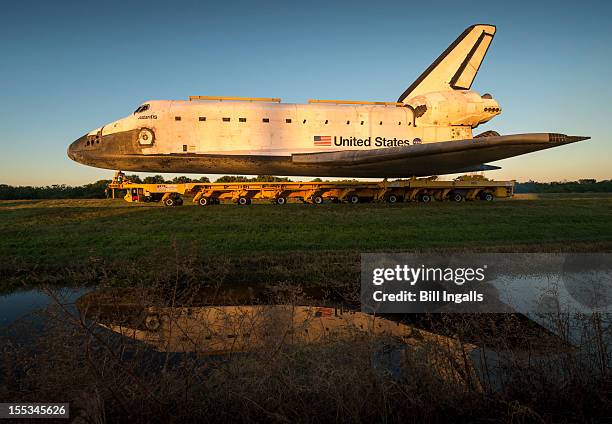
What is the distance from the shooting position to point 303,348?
2820 mm

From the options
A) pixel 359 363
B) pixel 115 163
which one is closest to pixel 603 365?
pixel 359 363

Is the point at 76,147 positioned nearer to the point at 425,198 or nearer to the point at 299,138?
the point at 299,138

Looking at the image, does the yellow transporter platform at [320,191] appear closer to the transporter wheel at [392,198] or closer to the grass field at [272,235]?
the transporter wheel at [392,198]

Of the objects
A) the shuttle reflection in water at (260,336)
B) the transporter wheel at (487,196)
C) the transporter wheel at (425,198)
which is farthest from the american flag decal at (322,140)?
the shuttle reflection in water at (260,336)

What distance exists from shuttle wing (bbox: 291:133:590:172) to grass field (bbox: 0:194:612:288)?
2.43 m

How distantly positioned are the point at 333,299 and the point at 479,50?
16.6 meters

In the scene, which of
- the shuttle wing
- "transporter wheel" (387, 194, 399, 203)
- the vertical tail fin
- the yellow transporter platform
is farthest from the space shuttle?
"transporter wheel" (387, 194, 399, 203)

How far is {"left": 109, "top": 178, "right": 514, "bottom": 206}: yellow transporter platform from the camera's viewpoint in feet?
49.5

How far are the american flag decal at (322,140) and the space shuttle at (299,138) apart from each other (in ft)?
0.14

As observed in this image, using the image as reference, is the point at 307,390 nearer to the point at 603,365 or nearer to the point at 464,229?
the point at 603,365

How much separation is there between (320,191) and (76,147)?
10315 mm

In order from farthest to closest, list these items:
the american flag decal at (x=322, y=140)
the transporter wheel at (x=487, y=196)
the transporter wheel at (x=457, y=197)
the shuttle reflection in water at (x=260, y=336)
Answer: the transporter wheel at (x=487, y=196), the transporter wheel at (x=457, y=197), the american flag decal at (x=322, y=140), the shuttle reflection in water at (x=260, y=336)

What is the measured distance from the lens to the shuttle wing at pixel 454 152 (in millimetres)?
12609

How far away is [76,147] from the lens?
1449 cm
